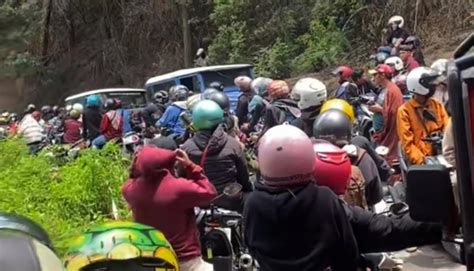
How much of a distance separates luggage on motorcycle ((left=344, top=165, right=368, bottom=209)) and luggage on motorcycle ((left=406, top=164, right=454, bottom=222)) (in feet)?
9.37

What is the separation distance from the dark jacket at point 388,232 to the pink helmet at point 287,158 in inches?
10.5

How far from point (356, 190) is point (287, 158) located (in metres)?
2.04

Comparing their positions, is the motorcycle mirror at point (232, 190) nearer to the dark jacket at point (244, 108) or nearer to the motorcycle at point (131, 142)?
the motorcycle at point (131, 142)

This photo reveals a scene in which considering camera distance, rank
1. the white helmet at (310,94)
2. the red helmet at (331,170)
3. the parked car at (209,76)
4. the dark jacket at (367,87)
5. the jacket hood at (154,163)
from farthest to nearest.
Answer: the parked car at (209,76), the dark jacket at (367,87), the white helmet at (310,94), the jacket hood at (154,163), the red helmet at (331,170)

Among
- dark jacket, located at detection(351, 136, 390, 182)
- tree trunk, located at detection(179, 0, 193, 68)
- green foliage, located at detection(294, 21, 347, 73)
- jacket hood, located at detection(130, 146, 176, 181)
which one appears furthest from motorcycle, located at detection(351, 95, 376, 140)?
tree trunk, located at detection(179, 0, 193, 68)

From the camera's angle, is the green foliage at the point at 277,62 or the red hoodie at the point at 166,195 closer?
the red hoodie at the point at 166,195

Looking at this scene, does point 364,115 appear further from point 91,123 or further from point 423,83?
point 91,123

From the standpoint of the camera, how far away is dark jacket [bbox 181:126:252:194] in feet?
26.9

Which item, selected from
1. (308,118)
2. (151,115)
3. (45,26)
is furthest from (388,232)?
(45,26)

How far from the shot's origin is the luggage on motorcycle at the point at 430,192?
3111 millimetres

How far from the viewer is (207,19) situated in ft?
107

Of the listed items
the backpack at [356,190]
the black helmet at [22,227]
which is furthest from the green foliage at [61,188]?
the black helmet at [22,227]

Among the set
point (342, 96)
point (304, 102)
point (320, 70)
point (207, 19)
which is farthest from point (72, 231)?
point (207, 19)

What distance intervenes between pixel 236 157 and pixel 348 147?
1.75 metres
